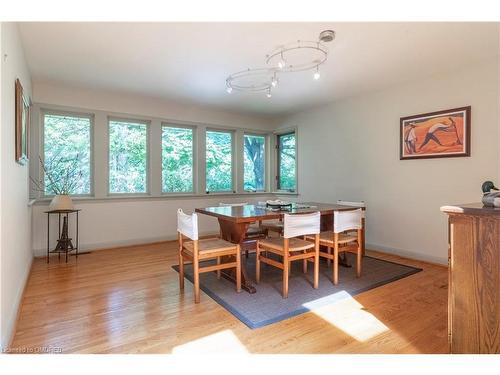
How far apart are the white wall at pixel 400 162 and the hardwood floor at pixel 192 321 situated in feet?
3.13

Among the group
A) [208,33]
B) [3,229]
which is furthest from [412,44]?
[3,229]

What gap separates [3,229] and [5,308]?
0.51m

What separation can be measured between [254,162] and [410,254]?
11.0 feet

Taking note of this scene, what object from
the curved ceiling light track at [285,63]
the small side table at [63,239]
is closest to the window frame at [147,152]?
the small side table at [63,239]

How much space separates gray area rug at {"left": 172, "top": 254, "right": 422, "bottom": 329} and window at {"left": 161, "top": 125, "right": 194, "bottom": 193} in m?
1.99

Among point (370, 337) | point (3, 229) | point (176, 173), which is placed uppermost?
point (176, 173)

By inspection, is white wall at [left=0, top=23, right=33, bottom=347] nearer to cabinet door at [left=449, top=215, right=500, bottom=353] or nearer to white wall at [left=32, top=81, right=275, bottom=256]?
white wall at [left=32, top=81, right=275, bottom=256]

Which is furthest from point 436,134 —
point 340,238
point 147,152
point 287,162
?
point 147,152

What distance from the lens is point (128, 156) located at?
4629mm

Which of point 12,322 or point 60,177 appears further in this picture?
point 60,177

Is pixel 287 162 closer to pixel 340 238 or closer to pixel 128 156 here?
pixel 128 156

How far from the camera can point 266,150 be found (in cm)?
619

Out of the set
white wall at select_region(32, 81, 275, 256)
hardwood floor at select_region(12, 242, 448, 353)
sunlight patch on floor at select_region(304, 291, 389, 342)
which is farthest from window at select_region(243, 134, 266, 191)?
sunlight patch on floor at select_region(304, 291, 389, 342)
